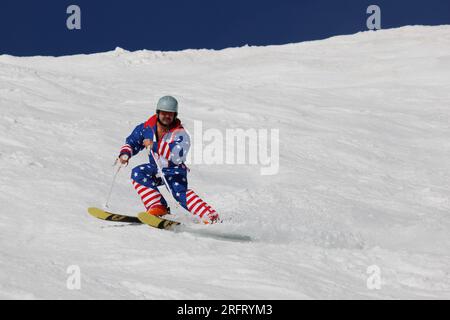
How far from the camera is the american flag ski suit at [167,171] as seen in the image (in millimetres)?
7965

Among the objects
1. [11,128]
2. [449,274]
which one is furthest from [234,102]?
[449,274]

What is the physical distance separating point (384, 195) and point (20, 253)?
6.40 meters

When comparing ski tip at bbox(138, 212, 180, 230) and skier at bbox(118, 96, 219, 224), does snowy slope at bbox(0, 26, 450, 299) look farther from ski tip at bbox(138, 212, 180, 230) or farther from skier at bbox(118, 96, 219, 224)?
skier at bbox(118, 96, 219, 224)

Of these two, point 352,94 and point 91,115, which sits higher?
point 352,94

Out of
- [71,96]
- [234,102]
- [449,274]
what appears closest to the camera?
[449,274]

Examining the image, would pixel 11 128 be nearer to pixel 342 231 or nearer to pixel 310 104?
pixel 342 231

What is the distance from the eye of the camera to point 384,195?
10953 mm

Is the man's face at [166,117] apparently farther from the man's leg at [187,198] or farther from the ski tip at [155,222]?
the ski tip at [155,222]

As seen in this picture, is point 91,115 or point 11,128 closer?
point 11,128

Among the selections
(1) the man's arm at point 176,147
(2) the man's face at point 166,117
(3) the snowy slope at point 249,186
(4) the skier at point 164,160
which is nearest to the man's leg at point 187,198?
(4) the skier at point 164,160

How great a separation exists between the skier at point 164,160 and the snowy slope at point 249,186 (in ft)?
1.78
